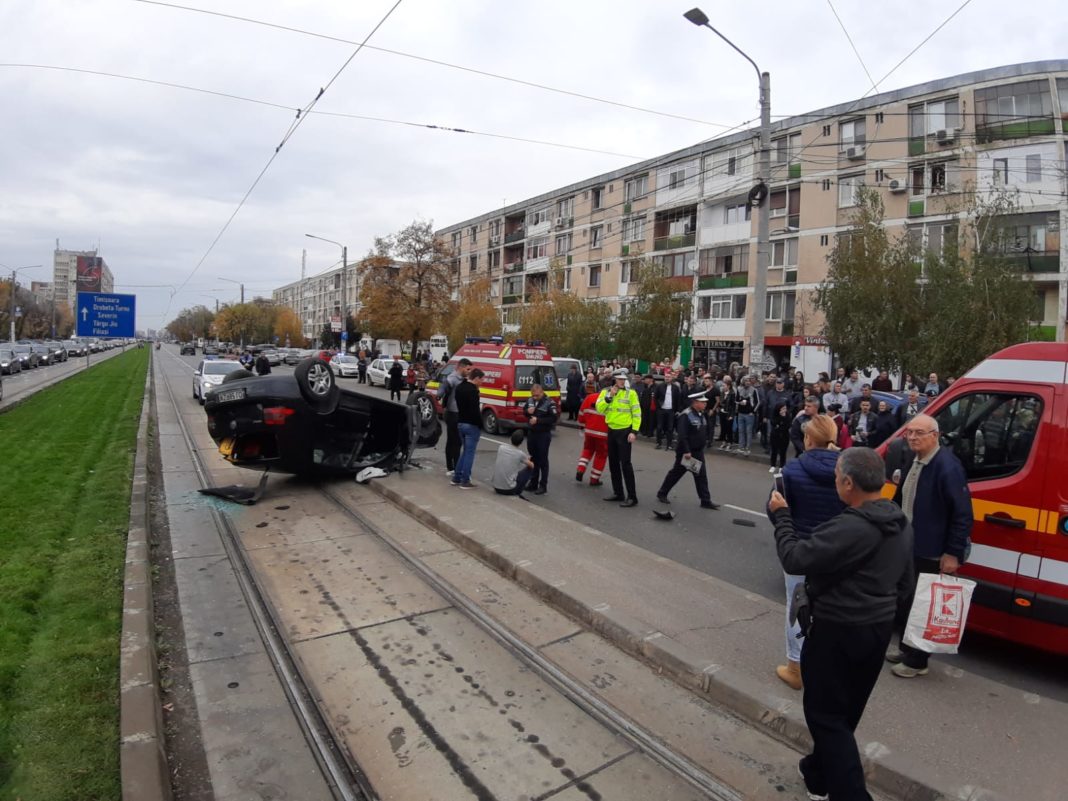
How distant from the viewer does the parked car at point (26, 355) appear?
127ft

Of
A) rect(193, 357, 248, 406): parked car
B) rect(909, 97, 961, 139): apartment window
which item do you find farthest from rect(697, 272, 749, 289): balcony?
rect(193, 357, 248, 406): parked car

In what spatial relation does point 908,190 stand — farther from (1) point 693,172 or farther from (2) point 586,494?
(2) point 586,494

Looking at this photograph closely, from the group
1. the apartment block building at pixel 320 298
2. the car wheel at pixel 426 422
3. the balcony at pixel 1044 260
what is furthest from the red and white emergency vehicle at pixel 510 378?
the apartment block building at pixel 320 298

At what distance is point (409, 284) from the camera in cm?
4572

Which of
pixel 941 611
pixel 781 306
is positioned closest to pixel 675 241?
pixel 781 306

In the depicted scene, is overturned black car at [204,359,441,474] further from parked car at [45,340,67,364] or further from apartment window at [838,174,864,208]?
parked car at [45,340,67,364]

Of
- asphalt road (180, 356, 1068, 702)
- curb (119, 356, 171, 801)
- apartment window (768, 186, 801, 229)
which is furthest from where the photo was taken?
apartment window (768, 186, 801, 229)

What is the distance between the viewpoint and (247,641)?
4.83m

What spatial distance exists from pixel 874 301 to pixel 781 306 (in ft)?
57.0

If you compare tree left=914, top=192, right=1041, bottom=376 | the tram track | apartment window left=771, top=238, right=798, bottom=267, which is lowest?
the tram track

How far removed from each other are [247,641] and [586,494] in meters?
5.89

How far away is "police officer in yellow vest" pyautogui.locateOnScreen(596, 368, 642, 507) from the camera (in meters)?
9.06

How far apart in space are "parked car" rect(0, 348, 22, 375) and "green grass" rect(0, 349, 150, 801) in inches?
1145

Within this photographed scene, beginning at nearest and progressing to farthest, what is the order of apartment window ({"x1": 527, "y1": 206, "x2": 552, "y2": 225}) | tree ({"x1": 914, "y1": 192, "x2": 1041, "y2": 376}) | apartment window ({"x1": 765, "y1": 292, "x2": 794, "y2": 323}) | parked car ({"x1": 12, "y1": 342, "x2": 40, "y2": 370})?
tree ({"x1": 914, "y1": 192, "x2": 1041, "y2": 376}) < apartment window ({"x1": 765, "y1": 292, "x2": 794, "y2": 323}) < parked car ({"x1": 12, "y1": 342, "x2": 40, "y2": 370}) < apartment window ({"x1": 527, "y1": 206, "x2": 552, "y2": 225})
